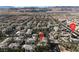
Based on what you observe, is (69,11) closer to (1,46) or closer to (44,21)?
(44,21)

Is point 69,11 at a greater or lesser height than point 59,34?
greater

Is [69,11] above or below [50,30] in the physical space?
above

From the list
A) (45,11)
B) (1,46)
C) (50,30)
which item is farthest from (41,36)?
(1,46)

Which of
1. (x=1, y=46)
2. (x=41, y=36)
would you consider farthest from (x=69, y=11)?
(x=1, y=46)

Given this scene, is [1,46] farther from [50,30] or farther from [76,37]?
[76,37]

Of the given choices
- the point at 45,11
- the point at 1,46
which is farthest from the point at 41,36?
the point at 1,46
